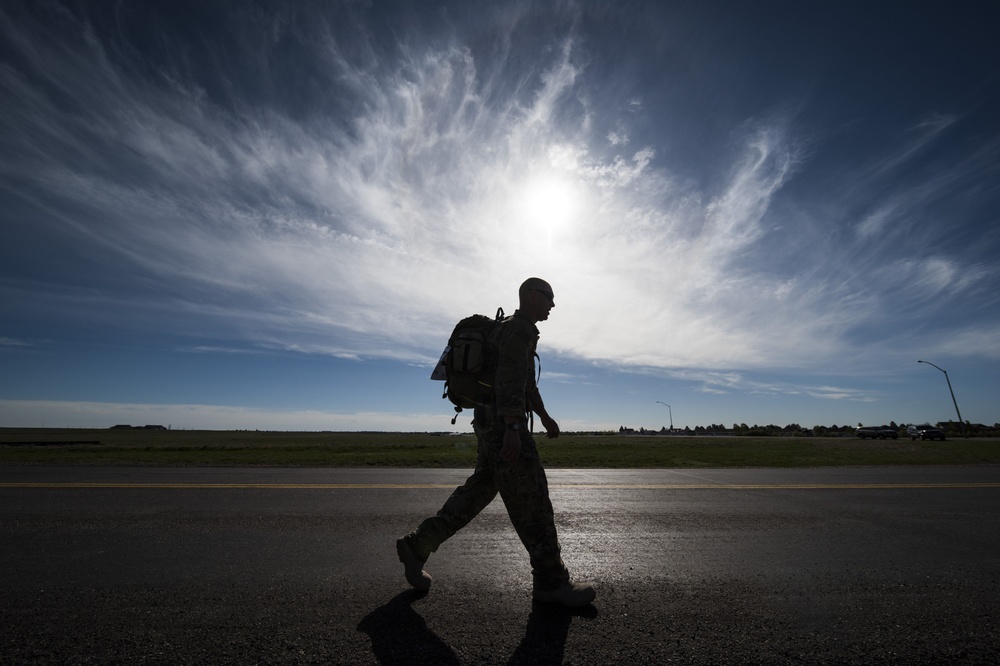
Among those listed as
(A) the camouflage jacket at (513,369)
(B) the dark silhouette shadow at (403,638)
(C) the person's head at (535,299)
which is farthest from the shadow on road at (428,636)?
(C) the person's head at (535,299)

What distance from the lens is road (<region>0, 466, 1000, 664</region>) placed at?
204 centimetres

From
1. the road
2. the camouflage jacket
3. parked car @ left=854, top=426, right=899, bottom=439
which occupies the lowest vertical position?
the road

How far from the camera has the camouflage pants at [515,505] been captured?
105 inches

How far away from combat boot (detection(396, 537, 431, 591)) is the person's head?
62.8 inches

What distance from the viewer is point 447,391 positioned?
312 cm

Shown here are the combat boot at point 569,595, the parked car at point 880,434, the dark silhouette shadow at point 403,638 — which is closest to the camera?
the dark silhouette shadow at point 403,638

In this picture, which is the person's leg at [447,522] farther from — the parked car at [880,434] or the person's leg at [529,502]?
the parked car at [880,434]

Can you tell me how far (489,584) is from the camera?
9.61 ft

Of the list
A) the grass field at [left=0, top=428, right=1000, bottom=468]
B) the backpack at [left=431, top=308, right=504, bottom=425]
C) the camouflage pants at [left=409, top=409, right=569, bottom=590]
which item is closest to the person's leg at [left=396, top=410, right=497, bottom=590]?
the camouflage pants at [left=409, top=409, right=569, bottom=590]

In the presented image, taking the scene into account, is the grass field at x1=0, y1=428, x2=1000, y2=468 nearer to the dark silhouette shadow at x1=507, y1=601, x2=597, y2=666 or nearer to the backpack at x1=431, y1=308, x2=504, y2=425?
the backpack at x1=431, y1=308, x2=504, y2=425

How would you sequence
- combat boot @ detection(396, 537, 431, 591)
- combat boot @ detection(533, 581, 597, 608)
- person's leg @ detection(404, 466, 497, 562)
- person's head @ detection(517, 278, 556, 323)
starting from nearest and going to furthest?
combat boot @ detection(533, 581, 597, 608) < combat boot @ detection(396, 537, 431, 591) < person's leg @ detection(404, 466, 497, 562) < person's head @ detection(517, 278, 556, 323)

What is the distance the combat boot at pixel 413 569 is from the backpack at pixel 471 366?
92 cm

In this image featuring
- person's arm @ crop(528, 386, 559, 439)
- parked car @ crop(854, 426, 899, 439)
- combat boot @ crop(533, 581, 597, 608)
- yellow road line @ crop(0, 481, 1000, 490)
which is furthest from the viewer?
parked car @ crop(854, 426, 899, 439)

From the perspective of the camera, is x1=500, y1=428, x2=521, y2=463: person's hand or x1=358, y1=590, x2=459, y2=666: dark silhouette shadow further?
x1=500, y1=428, x2=521, y2=463: person's hand
